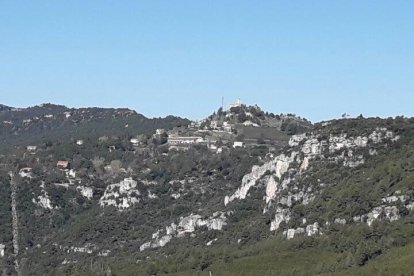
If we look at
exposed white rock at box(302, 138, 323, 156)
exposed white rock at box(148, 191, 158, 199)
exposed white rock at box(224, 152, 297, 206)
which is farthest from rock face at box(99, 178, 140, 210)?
exposed white rock at box(302, 138, 323, 156)

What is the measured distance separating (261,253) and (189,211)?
43530 millimetres

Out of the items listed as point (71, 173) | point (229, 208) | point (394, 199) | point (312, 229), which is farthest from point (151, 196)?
point (394, 199)

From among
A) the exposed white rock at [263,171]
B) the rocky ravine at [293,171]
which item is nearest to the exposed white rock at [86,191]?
the rocky ravine at [293,171]

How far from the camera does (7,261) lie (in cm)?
15338

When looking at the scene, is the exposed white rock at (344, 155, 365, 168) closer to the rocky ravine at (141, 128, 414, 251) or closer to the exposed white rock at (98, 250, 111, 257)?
the rocky ravine at (141, 128, 414, 251)

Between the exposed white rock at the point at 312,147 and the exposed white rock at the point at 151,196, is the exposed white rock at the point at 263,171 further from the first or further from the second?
the exposed white rock at the point at 151,196

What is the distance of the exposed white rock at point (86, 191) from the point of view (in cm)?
18612

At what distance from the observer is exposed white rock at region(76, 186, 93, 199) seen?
186 m

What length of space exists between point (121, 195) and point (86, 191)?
17199mm

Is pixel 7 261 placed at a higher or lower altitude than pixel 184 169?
lower

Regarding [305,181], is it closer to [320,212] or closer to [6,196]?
[320,212]

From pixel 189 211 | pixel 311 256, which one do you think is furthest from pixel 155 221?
pixel 311 256

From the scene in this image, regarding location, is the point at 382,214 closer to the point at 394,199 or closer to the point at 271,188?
the point at 394,199

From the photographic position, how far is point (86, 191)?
18712 cm
